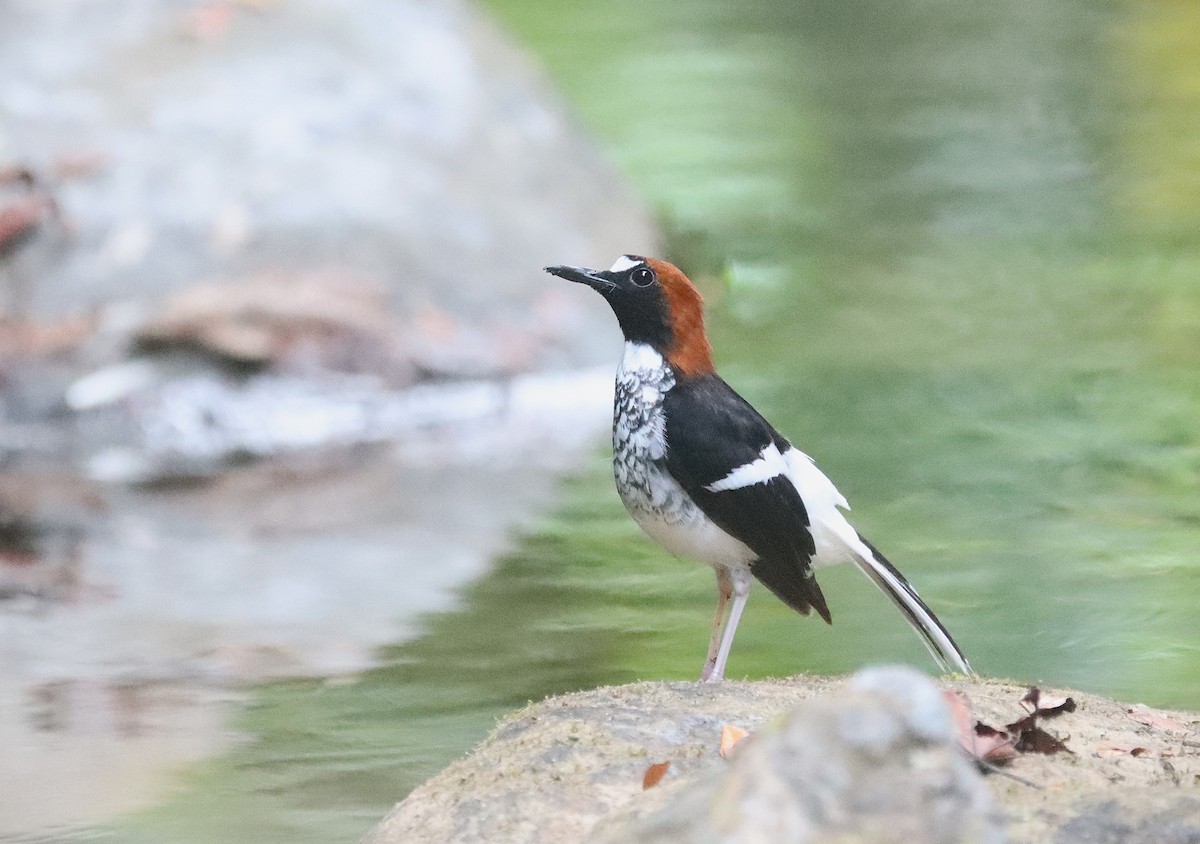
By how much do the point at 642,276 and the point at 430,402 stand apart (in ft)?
13.0

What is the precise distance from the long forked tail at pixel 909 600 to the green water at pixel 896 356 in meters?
0.93

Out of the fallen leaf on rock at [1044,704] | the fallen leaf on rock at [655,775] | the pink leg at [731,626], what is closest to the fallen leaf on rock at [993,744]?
the fallen leaf on rock at [1044,704]

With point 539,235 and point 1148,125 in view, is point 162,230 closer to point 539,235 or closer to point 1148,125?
point 539,235

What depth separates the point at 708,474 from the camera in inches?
183

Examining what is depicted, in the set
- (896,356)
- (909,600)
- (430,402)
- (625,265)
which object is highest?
(625,265)

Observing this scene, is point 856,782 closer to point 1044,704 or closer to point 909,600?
point 1044,704

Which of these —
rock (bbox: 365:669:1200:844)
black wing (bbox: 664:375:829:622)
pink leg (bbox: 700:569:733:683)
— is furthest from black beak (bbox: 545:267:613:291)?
rock (bbox: 365:669:1200:844)

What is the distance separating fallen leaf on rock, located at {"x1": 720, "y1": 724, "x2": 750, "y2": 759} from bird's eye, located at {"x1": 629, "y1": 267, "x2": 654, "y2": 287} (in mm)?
1335

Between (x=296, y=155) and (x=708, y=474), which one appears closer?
(x=708, y=474)

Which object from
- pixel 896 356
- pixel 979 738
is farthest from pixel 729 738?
pixel 896 356

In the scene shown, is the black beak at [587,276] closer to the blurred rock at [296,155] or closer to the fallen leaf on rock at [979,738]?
the fallen leaf on rock at [979,738]

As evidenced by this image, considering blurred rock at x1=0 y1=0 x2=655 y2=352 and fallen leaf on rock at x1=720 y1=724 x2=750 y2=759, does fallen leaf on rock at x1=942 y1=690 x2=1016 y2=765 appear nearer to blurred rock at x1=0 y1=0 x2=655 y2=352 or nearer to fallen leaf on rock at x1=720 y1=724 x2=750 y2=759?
fallen leaf on rock at x1=720 y1=724 x2=750 y2=759

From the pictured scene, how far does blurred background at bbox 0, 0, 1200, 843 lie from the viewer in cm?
591

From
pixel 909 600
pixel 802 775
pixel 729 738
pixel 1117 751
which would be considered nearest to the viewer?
pixel 802 775
